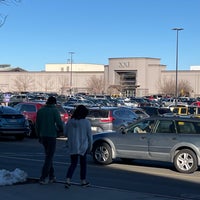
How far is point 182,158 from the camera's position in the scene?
13.5 metres

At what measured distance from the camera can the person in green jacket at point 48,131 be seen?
394 inches

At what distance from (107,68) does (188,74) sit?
68.7 ft

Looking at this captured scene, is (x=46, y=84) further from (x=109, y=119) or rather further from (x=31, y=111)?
(x=109, y=119)

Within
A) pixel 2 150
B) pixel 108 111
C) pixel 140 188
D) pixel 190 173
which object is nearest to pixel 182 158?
pixel 190 173

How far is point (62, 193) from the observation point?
920 cm

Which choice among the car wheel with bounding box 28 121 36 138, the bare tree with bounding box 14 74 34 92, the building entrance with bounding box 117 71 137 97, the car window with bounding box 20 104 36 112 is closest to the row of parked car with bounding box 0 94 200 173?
the car wheel with bounding box 28 121 36 138

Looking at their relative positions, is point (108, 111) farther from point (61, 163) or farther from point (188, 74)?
point (188, 74)

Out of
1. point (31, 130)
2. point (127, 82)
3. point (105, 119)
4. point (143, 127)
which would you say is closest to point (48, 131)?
point (143, 127)

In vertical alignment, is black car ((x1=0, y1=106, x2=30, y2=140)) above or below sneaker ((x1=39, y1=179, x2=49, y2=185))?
above

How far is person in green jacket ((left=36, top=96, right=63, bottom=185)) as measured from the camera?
32.8 feet

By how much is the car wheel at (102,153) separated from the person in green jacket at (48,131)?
4.54 m

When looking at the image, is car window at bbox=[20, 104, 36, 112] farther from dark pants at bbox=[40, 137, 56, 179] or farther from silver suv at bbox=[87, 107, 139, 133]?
dark pants at bbox=[40, 137, 56, 179]

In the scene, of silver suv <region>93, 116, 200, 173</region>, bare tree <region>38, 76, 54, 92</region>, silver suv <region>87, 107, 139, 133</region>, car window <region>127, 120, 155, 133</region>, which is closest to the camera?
silver suv <region>93, 116, 200, 173</region>

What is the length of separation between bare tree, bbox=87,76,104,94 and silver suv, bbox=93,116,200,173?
11335cm
